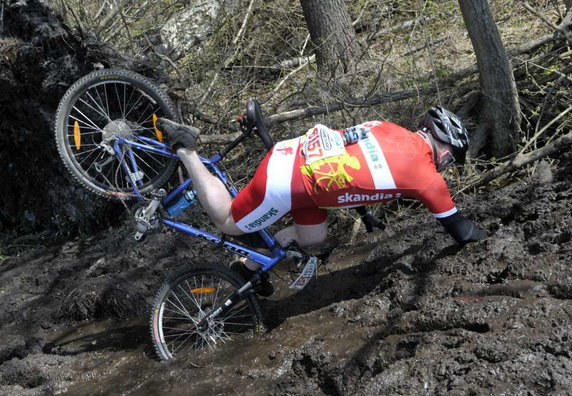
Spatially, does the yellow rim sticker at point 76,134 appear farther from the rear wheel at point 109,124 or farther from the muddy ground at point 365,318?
the muddy ground at point 365,318

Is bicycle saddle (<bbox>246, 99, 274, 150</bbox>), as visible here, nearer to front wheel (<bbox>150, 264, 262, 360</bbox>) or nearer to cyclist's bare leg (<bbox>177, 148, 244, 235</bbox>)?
cyclist's bare leg (<bbox>177, 148, 244, 235</bbox>)

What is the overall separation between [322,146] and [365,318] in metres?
1.13

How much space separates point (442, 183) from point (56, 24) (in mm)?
3864

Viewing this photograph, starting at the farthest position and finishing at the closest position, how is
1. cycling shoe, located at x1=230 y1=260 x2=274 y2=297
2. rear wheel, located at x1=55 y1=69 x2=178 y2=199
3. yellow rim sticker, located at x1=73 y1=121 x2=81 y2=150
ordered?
yellow rim sticker, located at x1=73 y1=121 x2=81 y2=150, rear wheel, located at x1=55 y1=69 x2=178 y2=199, cycling shoe, located at x1=230 y1=260 x2=274 y2=297

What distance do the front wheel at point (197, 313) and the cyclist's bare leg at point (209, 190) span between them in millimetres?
338

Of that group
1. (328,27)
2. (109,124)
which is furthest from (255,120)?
(328,27)

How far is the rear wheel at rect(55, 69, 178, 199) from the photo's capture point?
5012mm

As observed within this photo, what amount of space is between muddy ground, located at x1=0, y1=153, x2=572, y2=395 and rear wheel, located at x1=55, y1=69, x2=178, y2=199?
0.86 meters

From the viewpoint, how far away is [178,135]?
13.6 ft

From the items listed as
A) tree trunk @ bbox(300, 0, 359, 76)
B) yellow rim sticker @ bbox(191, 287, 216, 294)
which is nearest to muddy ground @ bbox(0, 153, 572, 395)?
yellow rim sticker @ bbox(191, 287, 216, 294)

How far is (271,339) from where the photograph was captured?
425 centimetres

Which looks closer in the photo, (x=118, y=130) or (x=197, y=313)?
(x=197, y=313)

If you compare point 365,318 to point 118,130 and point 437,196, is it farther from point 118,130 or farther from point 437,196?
point 118,130

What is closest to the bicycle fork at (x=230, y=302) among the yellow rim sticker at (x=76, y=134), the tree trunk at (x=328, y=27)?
the yellow rim sticker at (x=76, y=134)
